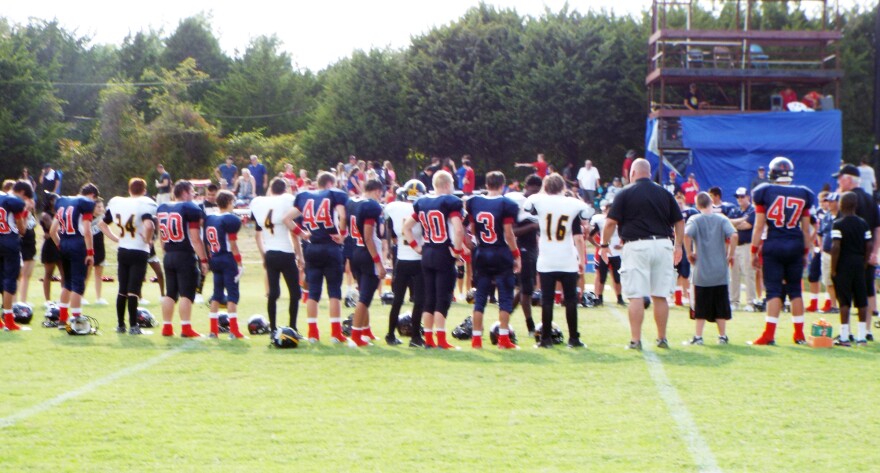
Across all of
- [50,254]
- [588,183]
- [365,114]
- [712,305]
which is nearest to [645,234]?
[712,305]

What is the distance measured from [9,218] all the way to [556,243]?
23.2 ft

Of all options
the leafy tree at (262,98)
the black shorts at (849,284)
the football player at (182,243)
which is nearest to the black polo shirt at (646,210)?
the black shorts at (849,284)

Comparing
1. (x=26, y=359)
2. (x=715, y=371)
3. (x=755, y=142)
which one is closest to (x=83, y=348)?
(x=26, y=359)

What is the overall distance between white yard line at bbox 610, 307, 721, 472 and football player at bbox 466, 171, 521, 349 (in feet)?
5.35

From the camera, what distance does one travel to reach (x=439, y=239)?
39.9 feet

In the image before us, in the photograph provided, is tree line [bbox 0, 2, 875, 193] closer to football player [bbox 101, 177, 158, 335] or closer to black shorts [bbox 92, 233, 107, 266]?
black shorts [bbox 92, 233, 107, 266]

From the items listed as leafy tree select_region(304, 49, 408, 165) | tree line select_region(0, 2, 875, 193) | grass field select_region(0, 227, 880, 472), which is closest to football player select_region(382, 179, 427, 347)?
grass field select_region(0, 227, 880, 472)

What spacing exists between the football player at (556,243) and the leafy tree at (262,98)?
56.4m

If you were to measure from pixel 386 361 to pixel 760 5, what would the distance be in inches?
1692

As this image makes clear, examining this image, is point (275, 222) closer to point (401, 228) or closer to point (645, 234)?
point (401, 228)

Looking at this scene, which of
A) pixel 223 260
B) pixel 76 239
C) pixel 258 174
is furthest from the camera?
pixel 258 174

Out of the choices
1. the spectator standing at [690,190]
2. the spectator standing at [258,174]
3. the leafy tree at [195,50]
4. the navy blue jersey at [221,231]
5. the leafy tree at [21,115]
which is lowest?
the navy blue jersey at [221,231]

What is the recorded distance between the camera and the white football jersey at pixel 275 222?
42.1ft

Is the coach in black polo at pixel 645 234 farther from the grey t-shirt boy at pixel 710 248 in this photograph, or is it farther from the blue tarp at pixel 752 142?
the blue tarp at pixel 752 142
